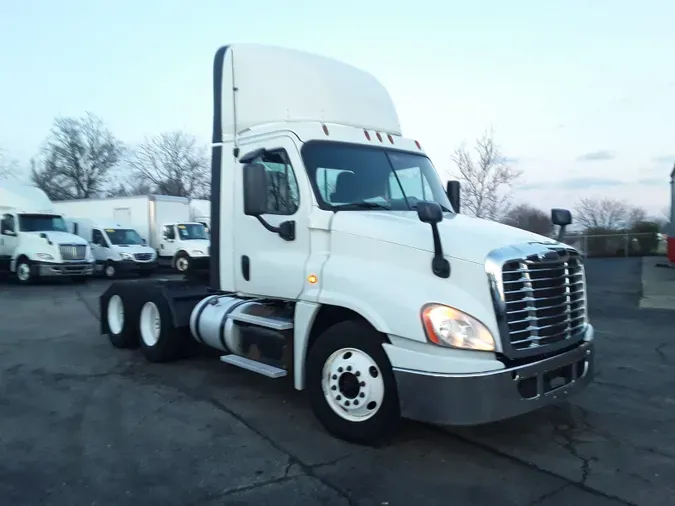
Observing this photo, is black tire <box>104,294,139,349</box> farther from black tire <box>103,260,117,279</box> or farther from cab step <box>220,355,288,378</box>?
black tire <box>103,260,117,279</box>

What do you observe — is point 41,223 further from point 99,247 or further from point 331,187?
point 331,187

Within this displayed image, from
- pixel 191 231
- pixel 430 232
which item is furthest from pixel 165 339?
pixel 191 231

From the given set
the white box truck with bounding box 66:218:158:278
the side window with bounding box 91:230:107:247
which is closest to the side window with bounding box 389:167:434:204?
the white box truck with bounding box 66:218:158:278

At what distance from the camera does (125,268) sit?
23281 mm

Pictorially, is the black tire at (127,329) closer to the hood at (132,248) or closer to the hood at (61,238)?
the hood at (61,238)

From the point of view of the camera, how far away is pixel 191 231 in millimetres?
25719

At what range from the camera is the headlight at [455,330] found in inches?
176

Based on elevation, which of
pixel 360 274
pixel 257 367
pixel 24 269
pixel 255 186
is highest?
pixel 255 186

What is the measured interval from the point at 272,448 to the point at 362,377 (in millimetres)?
972

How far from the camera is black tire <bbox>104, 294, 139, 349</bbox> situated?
8.63 metres

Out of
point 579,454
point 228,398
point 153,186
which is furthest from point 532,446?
point 153,186

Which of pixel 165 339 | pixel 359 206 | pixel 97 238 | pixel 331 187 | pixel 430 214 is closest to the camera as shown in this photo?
pixel 430 214

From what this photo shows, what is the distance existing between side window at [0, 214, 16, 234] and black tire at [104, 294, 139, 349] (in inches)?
573

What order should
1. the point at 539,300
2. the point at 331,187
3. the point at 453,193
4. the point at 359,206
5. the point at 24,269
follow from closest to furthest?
the point at 539,300 → the point at 359,206 → the point at 331,187 → the point at 453,193 → the point at 24,269
